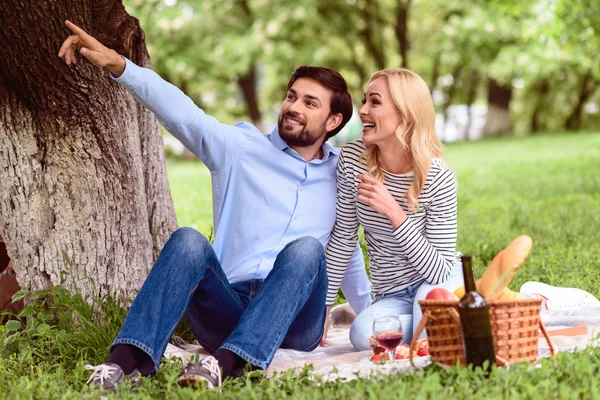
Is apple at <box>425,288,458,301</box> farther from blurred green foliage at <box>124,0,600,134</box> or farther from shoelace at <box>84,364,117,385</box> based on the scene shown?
blurred green foliage at <box>124,0,600,134</box>

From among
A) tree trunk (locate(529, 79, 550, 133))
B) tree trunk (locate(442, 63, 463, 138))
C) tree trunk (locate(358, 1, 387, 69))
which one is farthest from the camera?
tree trunk (locate(529, 79, 550, 133))

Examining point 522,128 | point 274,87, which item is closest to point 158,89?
point 274,87

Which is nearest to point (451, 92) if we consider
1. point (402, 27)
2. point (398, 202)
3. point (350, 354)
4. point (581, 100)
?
point (581, 100)

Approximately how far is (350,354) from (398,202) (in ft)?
2.86

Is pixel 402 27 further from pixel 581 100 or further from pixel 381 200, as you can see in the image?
pixel 381 200

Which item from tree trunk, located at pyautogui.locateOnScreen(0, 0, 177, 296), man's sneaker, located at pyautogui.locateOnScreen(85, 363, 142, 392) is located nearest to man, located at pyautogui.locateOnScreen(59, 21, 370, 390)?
man's sneaker, located at pyautogui.locateOnScreen(85, 363, 142, 392)

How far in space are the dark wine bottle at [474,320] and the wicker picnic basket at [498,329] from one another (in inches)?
1.9

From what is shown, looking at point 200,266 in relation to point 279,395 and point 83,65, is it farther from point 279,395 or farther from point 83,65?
point 83,65

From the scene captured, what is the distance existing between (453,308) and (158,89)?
1729mm

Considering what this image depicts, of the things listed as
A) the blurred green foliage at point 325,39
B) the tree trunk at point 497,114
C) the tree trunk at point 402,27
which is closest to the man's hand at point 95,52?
the blurred green foliage at point 325,39

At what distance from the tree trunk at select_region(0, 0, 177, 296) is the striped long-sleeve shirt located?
4.29 ft

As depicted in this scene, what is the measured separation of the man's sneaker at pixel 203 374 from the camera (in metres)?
3.32

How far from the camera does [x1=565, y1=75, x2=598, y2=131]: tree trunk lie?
31.7m

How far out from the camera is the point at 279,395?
10.9ft
